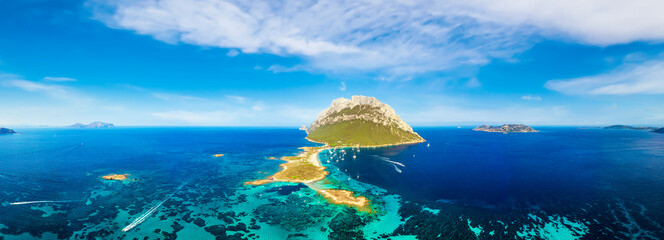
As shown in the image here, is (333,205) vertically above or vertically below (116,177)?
below

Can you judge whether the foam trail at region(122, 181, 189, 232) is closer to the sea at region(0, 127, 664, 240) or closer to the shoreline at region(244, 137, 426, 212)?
the sea at region(0, 127, 664, 240)

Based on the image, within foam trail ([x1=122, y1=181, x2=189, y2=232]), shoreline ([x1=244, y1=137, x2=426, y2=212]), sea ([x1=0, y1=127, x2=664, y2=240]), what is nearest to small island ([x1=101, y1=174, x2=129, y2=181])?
sea ([x1=0, y1=127, x2=664, y2=240])

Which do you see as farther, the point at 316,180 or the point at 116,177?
the point at 316,180

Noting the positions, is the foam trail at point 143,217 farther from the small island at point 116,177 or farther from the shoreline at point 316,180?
the small island at point 116,177

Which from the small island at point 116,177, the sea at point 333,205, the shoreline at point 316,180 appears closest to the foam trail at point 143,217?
the sea at point 333,205

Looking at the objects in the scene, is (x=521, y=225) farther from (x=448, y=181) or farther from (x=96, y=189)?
(x=96, y=189)

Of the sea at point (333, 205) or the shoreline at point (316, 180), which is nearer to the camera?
the sea at point (333, 205)

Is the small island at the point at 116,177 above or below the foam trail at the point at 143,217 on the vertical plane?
above

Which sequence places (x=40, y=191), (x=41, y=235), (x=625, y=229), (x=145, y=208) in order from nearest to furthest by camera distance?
(x=41, y=235)
(x=625, y=229)
(x=145, y=208)
(x=40, y=191)

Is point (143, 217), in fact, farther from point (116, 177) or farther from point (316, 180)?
point (316, 180)

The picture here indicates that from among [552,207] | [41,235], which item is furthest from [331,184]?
[41,235]

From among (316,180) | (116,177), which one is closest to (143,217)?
(116,177)
